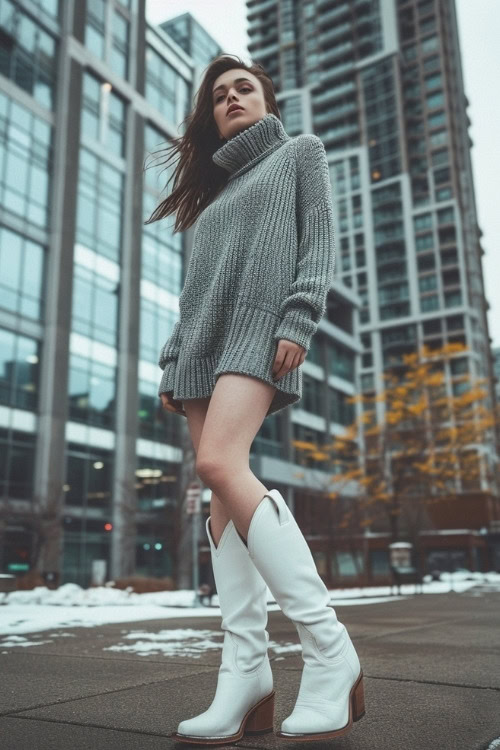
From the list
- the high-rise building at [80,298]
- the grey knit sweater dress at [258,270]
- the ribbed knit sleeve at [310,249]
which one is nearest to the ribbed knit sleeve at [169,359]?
the grey knit sweater dress at [258,270]

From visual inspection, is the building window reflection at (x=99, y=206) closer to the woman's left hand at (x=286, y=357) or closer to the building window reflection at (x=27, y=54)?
the building window reflection at (x=27, y=54)

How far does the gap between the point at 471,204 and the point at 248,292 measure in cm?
8222

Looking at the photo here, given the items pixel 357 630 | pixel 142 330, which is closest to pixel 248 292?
pixel 357 630

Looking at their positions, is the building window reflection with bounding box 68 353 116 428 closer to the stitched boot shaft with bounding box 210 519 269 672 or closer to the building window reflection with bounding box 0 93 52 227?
the building window reflection with bounding box 0 93 52 227

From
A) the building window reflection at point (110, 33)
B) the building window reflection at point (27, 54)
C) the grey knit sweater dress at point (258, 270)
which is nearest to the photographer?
the grey knit sweater dress at point (258, 270)

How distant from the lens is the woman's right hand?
7.25ft

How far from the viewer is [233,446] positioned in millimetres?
1860

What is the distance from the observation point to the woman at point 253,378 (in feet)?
5.77

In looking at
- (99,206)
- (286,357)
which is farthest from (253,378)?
(99,206)

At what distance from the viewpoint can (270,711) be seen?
1899 millimetres

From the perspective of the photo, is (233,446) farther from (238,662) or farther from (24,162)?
(24,162)

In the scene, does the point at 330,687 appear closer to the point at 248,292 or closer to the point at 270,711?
the point at 270,711

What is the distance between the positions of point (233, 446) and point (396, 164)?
7898 centimetres

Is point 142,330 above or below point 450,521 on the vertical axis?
above
